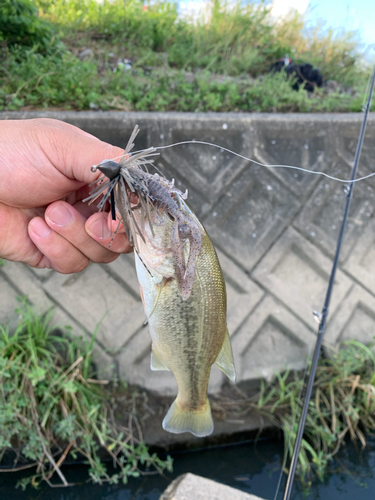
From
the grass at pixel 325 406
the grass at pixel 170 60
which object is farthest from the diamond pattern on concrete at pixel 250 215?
the grass at pixel 325 406

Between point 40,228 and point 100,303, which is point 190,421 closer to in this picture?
point 40,228

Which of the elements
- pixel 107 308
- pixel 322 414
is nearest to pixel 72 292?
pixel 107 308

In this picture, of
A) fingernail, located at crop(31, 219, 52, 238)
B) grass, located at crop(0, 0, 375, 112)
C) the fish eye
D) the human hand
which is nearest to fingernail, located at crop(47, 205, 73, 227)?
the human hand

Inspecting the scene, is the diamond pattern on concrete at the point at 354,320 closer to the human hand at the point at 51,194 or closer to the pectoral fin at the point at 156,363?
the pectoral fin at the point at 156,363

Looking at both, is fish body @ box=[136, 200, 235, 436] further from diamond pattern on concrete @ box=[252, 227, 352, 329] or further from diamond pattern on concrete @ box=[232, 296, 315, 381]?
diamond pattern on concrete @ box=[252, 227, 352, 329]

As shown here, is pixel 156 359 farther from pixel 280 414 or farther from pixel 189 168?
pixel 280 414

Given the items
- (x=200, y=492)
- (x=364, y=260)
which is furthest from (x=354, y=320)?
(x=200, y=492)
